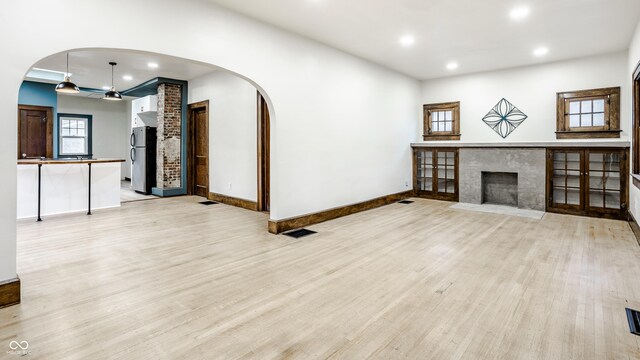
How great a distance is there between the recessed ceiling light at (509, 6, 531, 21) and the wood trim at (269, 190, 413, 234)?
3639 millimetres

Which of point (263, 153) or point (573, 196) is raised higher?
point (263, 153)

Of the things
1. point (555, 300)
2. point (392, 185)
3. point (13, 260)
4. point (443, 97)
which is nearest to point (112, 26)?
point (13, 260)

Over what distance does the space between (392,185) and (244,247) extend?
164 inches

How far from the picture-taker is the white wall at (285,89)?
8.18 ft

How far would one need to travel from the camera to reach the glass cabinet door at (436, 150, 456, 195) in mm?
7547

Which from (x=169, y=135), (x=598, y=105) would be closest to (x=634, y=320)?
(x=598, y=105)

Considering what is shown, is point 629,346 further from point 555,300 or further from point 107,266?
point 107,266

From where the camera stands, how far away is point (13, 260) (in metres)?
2.52

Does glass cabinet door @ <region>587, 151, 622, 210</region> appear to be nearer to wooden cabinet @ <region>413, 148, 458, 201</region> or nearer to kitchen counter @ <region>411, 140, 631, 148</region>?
kitchen counter @ <region>411, 140, 631, 148</region>

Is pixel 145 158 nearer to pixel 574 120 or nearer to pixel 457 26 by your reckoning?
pixel 457 26

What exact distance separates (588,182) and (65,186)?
9.30 metres

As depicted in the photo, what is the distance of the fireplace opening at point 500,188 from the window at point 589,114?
1.19m

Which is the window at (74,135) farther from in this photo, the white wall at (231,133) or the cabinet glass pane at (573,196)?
the cabinet glass pane at (573,196)

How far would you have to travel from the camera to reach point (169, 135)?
26.0 feet
